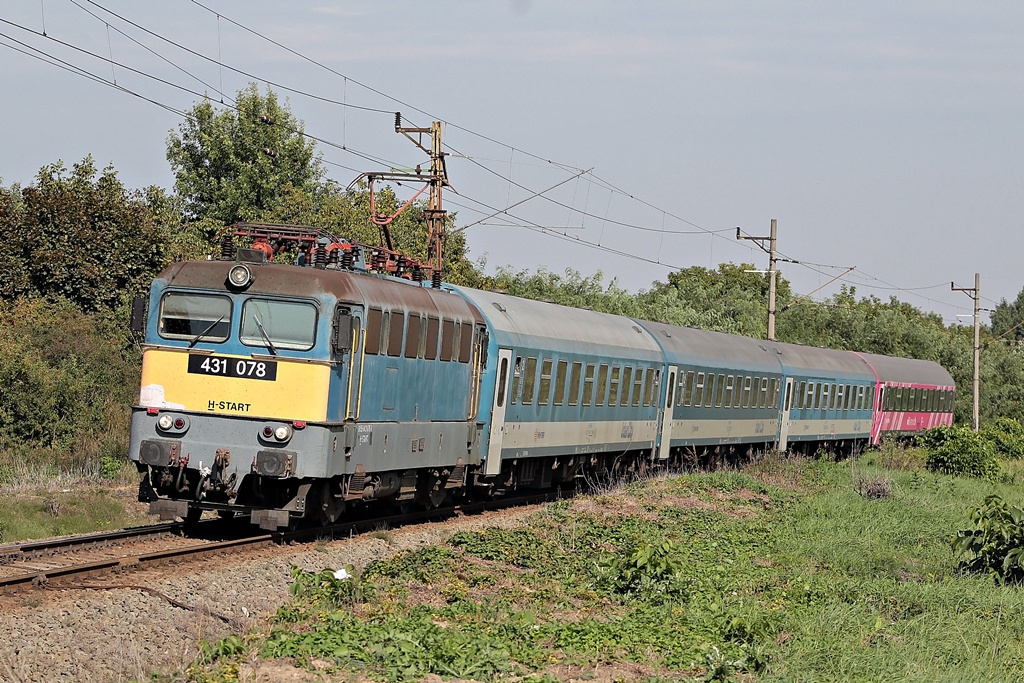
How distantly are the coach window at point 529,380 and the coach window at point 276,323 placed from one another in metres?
7.25

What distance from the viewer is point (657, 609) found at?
12.7 metres

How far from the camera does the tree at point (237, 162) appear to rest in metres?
61.9

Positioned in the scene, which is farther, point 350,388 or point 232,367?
point 350,388

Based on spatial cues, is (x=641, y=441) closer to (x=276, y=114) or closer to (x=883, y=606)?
(x=883, y=606)

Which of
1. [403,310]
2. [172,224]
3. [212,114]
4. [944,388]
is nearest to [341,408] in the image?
[403,310]

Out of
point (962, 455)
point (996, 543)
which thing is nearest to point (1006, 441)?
point (962, 455)

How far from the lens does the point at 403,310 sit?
1684 centimetres

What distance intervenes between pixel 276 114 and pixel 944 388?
116 feet

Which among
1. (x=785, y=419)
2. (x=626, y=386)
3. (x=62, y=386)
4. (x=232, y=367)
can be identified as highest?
(x=626, y=386)

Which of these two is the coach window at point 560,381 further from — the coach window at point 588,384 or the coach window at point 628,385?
the coach window at point 628,385

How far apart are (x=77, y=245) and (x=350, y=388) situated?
2460 cm

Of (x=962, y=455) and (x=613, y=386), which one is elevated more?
(x=613, y=386)

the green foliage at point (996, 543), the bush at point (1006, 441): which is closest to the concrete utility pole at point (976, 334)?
the bush at point (1006, 441)

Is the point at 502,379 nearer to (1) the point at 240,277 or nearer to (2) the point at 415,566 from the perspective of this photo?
(1) the point at 240,277
